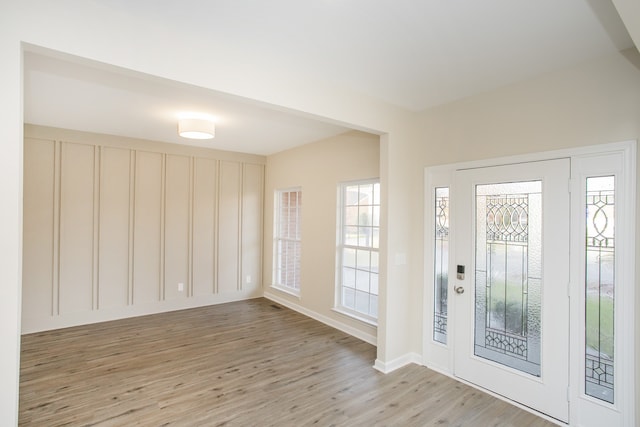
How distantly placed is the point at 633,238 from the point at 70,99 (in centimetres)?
499

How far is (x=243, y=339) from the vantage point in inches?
163

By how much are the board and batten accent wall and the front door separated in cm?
399

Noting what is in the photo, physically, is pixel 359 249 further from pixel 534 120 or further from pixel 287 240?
pixel 534 120

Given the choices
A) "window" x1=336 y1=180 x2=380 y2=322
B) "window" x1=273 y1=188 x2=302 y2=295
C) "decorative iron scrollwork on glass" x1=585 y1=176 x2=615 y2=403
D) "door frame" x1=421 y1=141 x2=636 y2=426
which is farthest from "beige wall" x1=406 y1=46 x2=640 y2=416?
"window" x1=273 y1=188 x2=302 y2=295

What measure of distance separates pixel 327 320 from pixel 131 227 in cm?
330

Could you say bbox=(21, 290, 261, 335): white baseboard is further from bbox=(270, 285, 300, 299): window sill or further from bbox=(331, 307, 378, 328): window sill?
bbox=(331, 307, 378, 328): window sill

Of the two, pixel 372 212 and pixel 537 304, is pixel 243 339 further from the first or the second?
pixel 537 304

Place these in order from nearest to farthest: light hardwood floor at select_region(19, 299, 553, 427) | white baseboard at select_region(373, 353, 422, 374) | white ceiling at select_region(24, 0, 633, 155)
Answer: white ceiling at select_region(24, 0, 633, 155)
light hardwood floor at select_region(19, 299, 553, 427)
white baseboard at select_region(373, 353, 422, 374)

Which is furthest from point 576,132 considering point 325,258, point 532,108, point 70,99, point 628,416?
point 70,99

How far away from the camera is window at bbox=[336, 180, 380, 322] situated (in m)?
4.26

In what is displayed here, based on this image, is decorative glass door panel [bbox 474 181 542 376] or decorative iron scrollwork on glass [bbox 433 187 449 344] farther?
decorative iron scrollwork on glass [bbox 433 187 449 344]

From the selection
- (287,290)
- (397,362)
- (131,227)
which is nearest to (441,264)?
(397,362)

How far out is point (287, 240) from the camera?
585 centimetres

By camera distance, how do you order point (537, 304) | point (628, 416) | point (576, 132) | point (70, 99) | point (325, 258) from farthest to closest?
point (325, 258)
point (70, 99)
point (537, 304)
point (576, 132)
point (628, 416)
